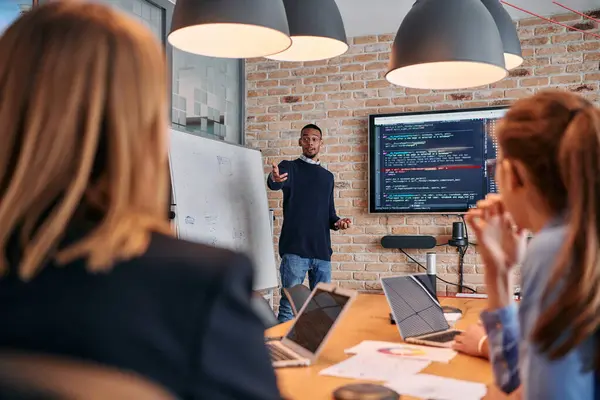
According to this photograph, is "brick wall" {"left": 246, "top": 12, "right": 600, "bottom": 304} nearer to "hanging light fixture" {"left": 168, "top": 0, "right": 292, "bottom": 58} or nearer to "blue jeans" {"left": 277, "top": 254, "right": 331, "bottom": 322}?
"blue jeans" {"left": 277, "top": 254, "right": 331, "bottom": 322}

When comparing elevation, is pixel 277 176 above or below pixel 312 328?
above

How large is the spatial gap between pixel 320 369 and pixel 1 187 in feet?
3.50

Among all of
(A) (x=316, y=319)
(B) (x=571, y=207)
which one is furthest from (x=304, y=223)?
(B) (x=571, y=207)

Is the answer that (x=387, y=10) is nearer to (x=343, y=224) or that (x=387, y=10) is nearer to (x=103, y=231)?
(x=343, y=224)

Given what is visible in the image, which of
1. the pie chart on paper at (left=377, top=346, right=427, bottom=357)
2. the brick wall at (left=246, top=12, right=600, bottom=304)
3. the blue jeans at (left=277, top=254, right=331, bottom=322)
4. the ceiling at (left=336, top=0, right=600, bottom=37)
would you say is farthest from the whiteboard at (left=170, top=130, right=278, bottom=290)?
the pie chart on paper at (left=377, top=346, right=427, bottom=357)

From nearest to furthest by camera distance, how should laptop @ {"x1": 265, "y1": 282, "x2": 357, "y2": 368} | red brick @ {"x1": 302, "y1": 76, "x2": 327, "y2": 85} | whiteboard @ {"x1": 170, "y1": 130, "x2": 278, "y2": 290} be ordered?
laptop @ {"x1": 265, "y1": 282, "x2": 357, "y2": 368}, whiteboard @ {"x1": 170, "y1": 130, "x2": 278, "y2": 290}, red brick @ {"x1": 302, "y1": 76, "x2": 327, "y2": 85}

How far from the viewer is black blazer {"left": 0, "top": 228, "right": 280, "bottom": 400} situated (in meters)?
0.63

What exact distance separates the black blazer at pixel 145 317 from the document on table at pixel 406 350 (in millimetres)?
1155

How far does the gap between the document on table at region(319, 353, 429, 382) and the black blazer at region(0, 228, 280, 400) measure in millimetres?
903

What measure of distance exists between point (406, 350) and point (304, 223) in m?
2.35

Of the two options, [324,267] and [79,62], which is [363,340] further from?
[324,267]

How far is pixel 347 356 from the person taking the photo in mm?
1735

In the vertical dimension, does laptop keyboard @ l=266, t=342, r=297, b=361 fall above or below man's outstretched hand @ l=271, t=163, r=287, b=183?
below

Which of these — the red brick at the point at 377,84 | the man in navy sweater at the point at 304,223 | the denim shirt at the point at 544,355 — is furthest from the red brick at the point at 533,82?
the denim shirt at the point at 544,355
